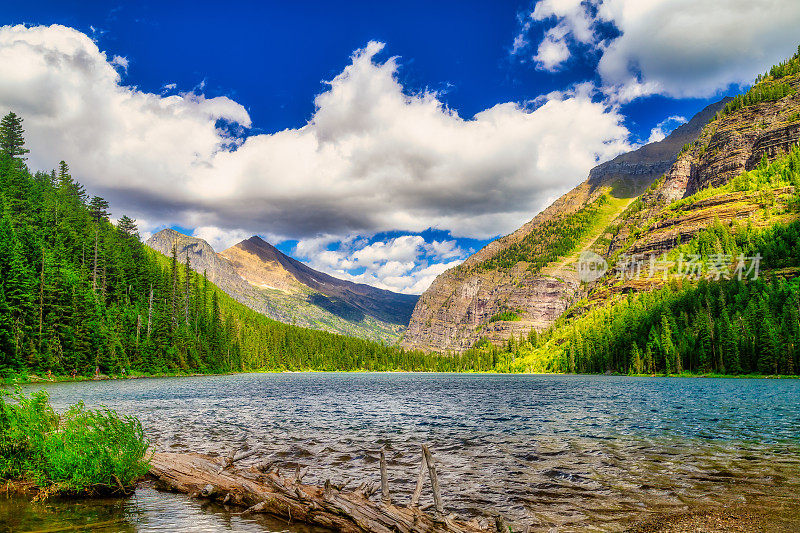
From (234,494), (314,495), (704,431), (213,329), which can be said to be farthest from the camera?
(213,329)

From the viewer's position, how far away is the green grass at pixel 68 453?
17562 millimetres

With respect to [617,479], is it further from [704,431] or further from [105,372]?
[105,372]

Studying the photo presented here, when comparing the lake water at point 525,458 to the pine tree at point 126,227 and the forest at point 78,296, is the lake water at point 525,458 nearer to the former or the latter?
the forest at point 78,296

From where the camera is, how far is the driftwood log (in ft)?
41.7

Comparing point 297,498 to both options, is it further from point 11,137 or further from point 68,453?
point 11,137

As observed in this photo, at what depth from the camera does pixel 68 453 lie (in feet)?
56.6

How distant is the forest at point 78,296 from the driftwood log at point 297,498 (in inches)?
2432

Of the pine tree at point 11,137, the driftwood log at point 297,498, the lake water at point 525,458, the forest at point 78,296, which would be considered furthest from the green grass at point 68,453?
the pine tree at point 11,137

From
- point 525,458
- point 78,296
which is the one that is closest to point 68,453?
point 525,458

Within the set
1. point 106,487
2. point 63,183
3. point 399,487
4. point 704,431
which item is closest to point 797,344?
point 704,431

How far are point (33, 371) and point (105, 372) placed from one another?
88.0 ft

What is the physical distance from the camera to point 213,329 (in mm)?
181875

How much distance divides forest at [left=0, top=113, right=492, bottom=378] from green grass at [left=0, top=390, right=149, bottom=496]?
59.0 m

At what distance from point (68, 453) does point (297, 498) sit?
31.8ft
